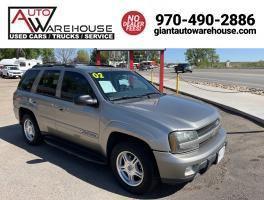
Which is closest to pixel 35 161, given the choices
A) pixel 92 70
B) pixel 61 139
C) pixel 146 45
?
pixel 61 139

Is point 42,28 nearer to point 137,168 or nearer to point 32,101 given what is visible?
point 32,101

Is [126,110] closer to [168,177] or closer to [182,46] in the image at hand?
[168,177]

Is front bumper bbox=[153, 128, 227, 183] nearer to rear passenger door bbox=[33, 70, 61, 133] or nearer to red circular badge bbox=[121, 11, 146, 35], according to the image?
rear passenger door bbox=[33, 70, 61, 133]

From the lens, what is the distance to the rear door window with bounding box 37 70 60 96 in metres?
5.65

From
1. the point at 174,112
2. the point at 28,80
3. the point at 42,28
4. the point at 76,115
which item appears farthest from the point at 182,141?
the point at 42,28

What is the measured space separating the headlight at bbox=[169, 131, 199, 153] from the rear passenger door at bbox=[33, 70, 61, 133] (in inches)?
100

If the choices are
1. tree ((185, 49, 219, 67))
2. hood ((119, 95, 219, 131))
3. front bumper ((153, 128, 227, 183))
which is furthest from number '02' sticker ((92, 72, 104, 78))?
tree ((185, 49, 219, 67))

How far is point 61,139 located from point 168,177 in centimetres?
244

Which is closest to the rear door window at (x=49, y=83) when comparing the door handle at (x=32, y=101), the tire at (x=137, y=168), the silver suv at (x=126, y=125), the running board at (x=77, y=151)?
the silver suv at (x=126, y=125)

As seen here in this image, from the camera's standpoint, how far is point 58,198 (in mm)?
4035

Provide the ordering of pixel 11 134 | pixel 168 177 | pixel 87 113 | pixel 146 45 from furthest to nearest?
pixel 146 45 < pixel 11 134 < pixel 87 113 < pixel 168 177

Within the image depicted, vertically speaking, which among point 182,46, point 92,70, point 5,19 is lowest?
point 92,70

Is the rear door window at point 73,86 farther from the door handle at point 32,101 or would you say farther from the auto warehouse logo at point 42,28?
the auto warehouse logo at point 42,28

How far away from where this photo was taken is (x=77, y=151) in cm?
498
